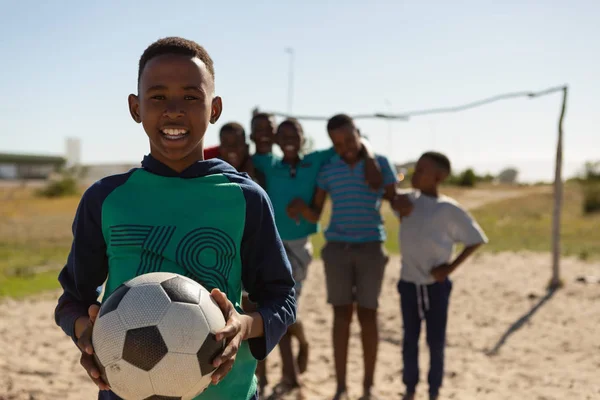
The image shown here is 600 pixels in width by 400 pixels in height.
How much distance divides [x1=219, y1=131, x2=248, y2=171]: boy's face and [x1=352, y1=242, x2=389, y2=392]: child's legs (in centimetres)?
111

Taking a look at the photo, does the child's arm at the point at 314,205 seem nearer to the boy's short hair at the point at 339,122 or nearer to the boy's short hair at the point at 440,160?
the boy's short hair at the point at 339,122

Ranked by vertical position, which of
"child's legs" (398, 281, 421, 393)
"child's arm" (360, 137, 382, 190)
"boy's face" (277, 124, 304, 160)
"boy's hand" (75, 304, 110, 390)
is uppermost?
"boy's face" (277, 124, 304, 160)

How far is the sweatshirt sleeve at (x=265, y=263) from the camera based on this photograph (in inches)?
64.7

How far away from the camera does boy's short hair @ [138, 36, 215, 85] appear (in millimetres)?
1639

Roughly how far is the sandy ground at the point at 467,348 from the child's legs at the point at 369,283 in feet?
2.14

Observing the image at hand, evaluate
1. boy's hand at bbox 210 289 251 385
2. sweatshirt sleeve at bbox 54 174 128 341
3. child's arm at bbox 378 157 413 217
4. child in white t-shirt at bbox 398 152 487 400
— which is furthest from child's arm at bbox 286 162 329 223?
boy's hand at bbox 210 289 251 385

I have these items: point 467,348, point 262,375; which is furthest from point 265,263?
point 467,348

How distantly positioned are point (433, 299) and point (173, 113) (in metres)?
3.06

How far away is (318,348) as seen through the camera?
5.78 m

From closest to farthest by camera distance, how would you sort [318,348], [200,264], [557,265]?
[200,264] < [318,348] < [557,265]

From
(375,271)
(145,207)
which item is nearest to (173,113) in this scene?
(145,207)

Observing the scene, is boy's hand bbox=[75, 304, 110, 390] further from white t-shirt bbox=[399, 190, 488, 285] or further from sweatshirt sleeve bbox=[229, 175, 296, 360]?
white t-shirt bbox=[399, 190, 488, 285]

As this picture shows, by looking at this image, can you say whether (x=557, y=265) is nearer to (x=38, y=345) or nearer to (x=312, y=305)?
(x=312, y=305)

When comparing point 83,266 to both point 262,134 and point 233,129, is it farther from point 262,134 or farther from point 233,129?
point 262,134
